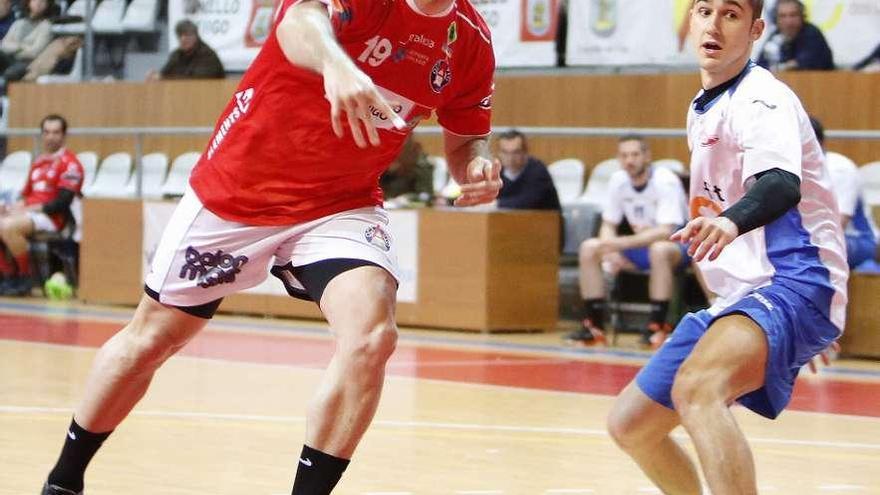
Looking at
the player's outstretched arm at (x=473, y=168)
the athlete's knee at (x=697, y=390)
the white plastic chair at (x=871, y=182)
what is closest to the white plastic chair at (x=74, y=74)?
the white plastic chair at (x=871, y=182)

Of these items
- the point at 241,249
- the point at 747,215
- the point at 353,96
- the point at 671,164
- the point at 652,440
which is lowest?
the point at 671,164

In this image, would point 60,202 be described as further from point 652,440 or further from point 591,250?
point 652,440

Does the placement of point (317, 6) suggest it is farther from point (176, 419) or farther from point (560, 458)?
point (176, 419)

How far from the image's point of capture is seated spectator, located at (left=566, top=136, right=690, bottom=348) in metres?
11.1

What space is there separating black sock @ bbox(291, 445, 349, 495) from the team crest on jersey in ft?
3.62

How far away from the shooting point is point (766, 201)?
4.04 metres

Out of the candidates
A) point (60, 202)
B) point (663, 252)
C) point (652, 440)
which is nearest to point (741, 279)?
point (652, 440)

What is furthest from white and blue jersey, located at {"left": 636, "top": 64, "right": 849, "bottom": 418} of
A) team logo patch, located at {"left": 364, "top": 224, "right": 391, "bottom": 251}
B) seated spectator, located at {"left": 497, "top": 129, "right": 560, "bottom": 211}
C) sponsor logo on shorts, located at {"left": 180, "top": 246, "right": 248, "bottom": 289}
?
seated spectator, located at {"left": 497, "top": 129, "right": 560, "bottom": 211}

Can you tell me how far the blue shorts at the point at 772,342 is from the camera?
424 centimetres

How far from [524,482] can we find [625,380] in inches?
142

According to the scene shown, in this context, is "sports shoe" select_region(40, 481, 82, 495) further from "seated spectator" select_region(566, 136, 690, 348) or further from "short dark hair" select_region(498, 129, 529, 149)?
"short dark hair" select_region(498, 129, 529, 149)

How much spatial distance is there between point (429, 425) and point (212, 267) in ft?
9.07

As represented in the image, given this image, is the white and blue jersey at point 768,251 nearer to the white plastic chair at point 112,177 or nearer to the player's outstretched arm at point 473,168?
the player's outstretched arm at point 473,168

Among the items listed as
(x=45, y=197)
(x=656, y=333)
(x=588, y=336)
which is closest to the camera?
(x=656, y=333)
